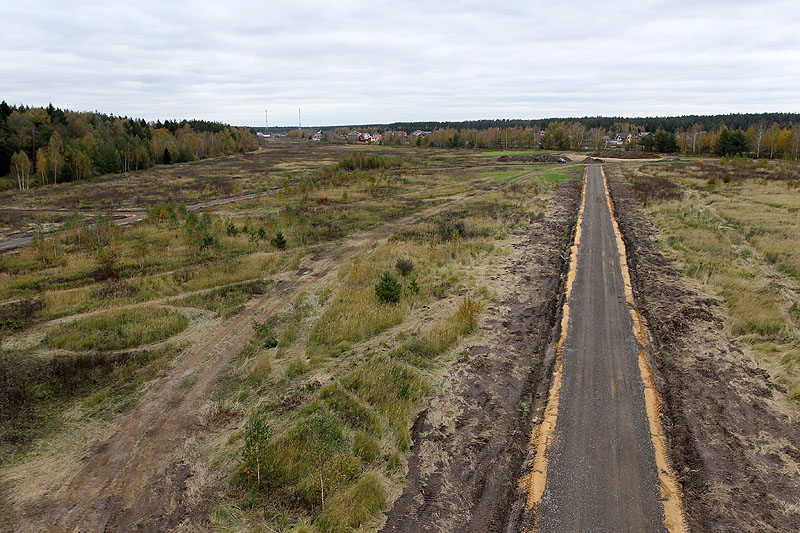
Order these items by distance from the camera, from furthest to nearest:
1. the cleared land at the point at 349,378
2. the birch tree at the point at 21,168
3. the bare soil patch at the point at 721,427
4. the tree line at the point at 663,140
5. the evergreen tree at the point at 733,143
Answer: the tree line at the point at 663,140, the evergreen tree at the point at 733,143, the birch tree at the point at 21,168, the cleared land at the point at 349,378, the bare soil patch at the point at 721,427

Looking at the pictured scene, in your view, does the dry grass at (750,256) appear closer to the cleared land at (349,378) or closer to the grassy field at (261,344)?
the cleared land at (349,378)

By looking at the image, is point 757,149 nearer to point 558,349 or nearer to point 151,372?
point 558,349

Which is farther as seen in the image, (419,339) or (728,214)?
(728,214)

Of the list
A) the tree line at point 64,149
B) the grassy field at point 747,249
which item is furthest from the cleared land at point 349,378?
the tree line at point 64,149

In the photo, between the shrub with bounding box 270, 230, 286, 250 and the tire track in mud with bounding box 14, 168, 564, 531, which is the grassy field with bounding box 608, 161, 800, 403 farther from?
the shrub with bounding box 270, 230, 286, 250

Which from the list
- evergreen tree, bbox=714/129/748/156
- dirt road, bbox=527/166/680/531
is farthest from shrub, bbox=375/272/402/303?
evergreen tree, bbox=714/129/748/156

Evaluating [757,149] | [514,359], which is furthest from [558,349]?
[757,149]
